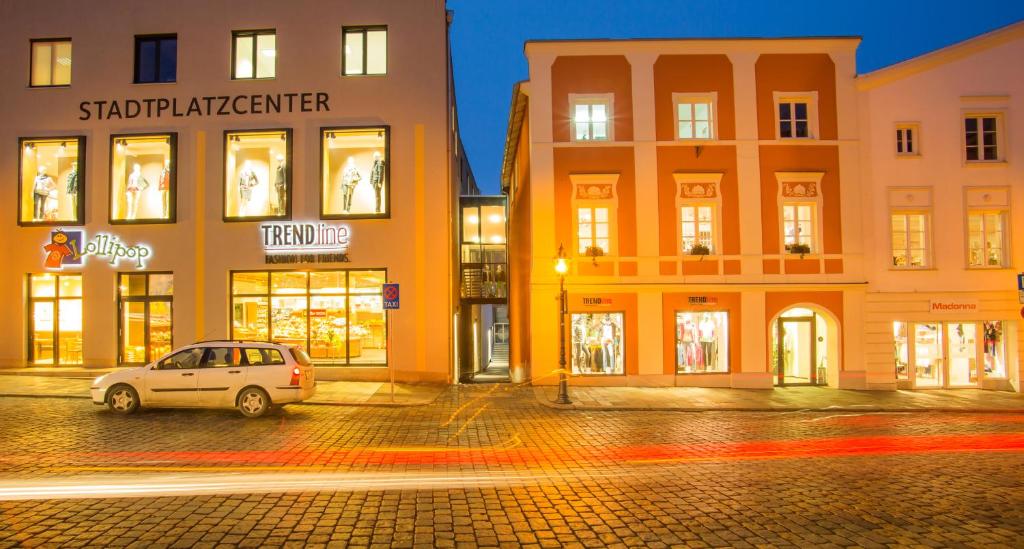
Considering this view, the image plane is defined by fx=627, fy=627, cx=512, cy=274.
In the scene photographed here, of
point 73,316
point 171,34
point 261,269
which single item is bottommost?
point 73,316

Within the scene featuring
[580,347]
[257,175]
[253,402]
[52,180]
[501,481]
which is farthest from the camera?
[52,180]

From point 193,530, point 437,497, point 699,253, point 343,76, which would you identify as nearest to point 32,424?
point 193,530

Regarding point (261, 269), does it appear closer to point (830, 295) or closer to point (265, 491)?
point (265, 491)

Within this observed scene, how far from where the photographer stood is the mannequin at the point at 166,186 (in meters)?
20.5

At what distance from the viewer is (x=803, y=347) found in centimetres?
2047

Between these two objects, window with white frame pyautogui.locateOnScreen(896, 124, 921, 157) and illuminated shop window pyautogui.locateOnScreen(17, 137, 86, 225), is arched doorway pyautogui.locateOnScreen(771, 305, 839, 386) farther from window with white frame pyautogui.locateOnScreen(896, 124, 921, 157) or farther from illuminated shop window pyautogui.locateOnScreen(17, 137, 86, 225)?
illuminated shop window pyautogui.locateOnScreen(17, 137, 86, 225)

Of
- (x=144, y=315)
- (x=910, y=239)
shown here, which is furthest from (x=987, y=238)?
(x=144, y=315)

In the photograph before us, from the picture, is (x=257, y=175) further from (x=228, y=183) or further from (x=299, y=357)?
(x=299, y=357)

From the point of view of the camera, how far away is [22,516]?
6582 millimetres

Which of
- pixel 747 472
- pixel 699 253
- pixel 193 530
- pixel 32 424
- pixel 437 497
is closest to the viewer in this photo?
pixel 193 530

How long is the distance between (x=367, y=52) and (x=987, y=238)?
2095 cm

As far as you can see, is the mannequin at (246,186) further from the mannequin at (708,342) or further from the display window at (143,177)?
the mannequin at (708,342)

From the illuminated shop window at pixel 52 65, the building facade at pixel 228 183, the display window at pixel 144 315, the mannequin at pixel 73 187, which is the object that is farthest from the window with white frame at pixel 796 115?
the illuminated shop window at pixel 52 65

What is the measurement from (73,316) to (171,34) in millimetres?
9824
